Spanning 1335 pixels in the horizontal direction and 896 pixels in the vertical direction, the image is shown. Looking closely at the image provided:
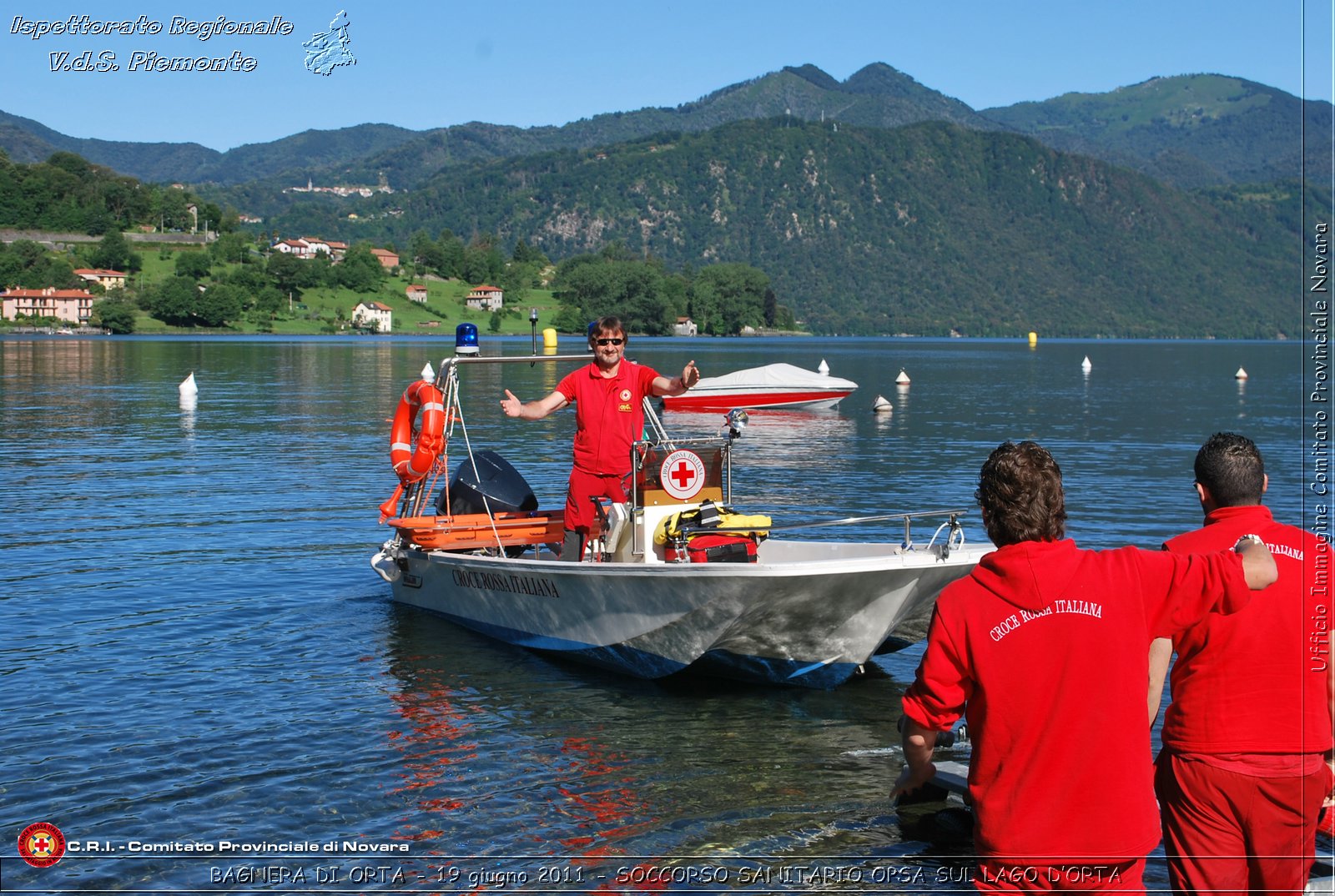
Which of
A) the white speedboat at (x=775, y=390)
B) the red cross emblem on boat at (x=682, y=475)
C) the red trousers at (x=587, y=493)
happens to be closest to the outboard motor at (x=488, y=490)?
the red trousers at (x=587, y=493)

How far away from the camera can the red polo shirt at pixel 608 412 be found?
11.5 meters

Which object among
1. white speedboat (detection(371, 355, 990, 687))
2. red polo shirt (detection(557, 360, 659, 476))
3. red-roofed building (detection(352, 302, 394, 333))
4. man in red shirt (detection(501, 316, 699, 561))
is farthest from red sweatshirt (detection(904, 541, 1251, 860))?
red-roofed building (detection(352, 302, 394, 333))

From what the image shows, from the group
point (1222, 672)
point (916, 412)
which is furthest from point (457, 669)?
point (916, 412)

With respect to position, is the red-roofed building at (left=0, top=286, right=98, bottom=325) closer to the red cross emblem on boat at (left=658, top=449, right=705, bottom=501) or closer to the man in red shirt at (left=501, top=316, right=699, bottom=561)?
the man in red shirt at (left=501, top=316, right=699, bottom=561)

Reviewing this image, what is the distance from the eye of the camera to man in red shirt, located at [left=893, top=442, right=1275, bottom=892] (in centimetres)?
377

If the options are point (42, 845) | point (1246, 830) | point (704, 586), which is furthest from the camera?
point (704, 586)

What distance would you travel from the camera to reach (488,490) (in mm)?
14414

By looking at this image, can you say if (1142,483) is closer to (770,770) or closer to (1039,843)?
(770,770)

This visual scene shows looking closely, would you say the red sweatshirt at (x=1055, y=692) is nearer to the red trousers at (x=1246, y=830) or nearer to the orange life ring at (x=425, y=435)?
the red trousers at (x=1246, y=830)

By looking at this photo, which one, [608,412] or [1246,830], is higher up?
[608,412]

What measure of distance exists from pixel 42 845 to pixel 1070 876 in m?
6.76

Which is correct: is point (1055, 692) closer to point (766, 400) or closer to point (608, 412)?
point (608, 412)

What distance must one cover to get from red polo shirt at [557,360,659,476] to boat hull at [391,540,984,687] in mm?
1150

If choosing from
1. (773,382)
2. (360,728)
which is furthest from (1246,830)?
(773,382)
